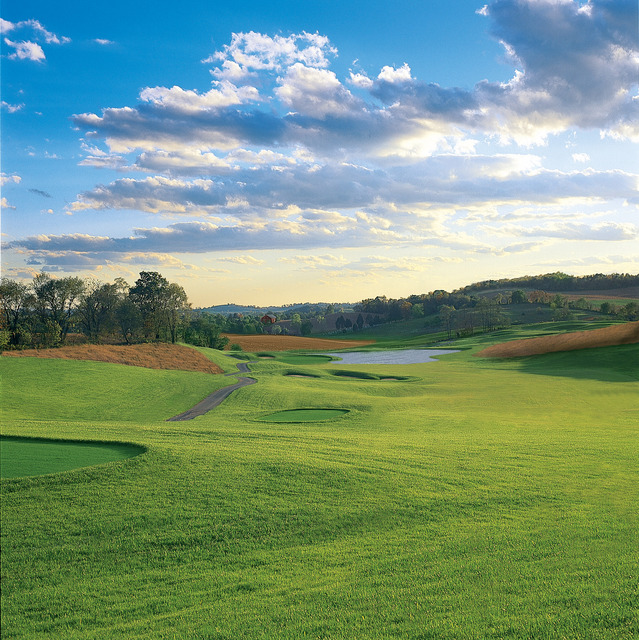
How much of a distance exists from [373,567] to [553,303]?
148m

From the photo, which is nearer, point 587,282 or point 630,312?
point 630,312

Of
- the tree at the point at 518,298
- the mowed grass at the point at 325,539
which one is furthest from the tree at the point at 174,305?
the tree at the point at 518,298

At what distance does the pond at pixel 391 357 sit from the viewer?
2859 inches

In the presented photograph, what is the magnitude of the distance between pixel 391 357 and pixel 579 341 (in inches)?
1194

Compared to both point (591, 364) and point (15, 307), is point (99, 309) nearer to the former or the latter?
point (15, 307)

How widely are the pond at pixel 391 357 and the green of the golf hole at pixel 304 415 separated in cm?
4341

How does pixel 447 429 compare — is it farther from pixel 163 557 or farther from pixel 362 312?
pixel 362 312

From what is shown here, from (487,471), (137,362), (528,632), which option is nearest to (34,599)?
(528,632)

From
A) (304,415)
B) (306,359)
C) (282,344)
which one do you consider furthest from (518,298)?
(304,415)

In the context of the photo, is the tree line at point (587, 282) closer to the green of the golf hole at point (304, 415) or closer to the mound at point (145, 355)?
the mound at point (145, 355)

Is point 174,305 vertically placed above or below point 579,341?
above

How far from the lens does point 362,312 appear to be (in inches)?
7397

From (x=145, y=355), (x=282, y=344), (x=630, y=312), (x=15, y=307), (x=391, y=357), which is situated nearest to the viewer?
(x=145, y=355)

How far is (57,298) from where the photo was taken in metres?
74.3
